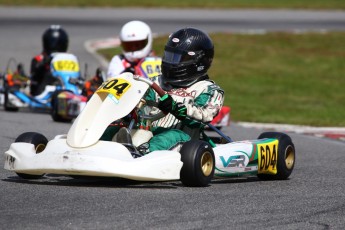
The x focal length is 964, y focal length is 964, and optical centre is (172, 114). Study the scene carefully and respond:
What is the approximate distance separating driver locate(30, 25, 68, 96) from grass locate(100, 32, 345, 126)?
299 centimetres

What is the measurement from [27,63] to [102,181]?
13941mm

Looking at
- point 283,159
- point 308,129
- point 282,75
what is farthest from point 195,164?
point 282,75

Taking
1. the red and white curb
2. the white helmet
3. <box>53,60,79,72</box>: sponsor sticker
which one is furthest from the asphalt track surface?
<box>53,60,79,72</box>: sponsor sticker

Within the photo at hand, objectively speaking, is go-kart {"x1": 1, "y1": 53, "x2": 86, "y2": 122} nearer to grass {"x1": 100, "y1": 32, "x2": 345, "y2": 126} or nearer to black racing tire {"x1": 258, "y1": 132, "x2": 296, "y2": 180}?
grass {"x1": 100, "y1": 32, "x2": 345, "y2": 126}

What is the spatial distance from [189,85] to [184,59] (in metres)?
0.22

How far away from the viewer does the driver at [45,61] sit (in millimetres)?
14812

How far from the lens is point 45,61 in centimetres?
1478

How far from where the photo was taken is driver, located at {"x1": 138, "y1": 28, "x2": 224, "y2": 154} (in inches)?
293

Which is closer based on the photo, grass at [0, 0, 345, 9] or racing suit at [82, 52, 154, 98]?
racing suit at [82, 52, 154, 98]

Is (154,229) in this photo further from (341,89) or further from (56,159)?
(341,89)

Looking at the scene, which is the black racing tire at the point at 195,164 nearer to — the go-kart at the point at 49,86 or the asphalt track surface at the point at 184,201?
the asphalt track surface at the point at 184,201

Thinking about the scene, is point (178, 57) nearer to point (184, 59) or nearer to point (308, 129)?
point (184, 59)

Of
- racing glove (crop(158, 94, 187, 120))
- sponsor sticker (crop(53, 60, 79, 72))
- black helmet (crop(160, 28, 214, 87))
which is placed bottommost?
sponsor sticker (crop(53, 60, 79, 72))

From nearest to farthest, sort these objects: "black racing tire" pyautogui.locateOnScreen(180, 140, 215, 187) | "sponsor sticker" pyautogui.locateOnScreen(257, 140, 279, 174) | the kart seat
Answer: "black racing tire" pyautogui.locateOnScreen(180, 140, 215, 187)
the kart seat
"sponsor sticker" pyautogui.locateOnScreen(257, 140, 279, 174)
